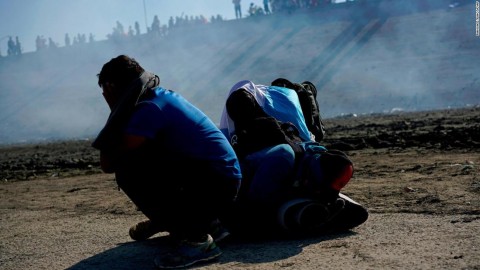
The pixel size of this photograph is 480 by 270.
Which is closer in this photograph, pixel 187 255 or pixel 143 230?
pixel 187 255

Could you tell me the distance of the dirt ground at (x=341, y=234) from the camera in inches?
140

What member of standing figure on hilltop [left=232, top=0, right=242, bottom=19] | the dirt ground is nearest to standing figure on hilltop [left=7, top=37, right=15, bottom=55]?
standing figure on hilltop [left=232, top=0, right=242, bottom=19]

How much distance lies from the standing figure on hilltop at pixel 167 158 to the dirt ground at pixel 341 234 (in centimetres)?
28

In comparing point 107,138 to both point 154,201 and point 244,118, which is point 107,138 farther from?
point 244,118

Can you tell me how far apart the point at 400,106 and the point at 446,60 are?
4.79 meters

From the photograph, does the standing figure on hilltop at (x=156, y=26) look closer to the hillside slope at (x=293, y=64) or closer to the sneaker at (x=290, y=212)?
the hillside slope at (x=293, y=64)

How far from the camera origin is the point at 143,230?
4359 millimetres

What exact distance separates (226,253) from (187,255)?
42 centimetres

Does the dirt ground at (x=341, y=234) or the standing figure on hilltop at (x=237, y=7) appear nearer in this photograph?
the dirt ground at (x=341, y=234)

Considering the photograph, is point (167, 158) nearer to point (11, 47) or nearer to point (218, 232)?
point (218, 232)

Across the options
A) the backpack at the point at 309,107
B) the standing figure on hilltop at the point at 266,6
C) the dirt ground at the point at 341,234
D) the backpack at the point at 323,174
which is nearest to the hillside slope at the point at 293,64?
the standing figure on hilltop at the point at 266,6

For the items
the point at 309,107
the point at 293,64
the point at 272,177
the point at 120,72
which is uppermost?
the point at 120,72

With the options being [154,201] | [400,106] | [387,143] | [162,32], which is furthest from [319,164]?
[162,32]

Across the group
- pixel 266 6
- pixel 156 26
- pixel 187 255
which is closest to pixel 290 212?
pixel 187 255
